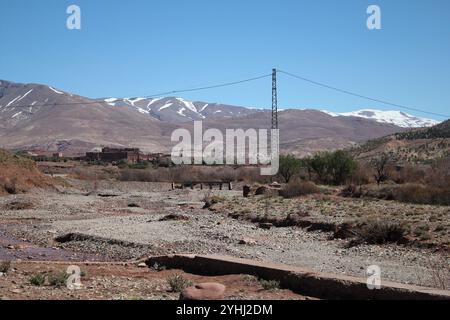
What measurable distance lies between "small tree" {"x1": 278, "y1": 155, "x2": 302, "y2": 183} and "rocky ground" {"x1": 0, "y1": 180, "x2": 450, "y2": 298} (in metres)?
26.2

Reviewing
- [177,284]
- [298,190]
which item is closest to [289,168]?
[298,190]

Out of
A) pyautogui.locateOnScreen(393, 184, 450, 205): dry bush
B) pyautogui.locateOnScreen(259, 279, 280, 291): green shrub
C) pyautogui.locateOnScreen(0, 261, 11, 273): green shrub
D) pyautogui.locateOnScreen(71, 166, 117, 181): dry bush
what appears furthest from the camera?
pyautogui.locateOnScreen(71, 166, 117, 181): dry bush

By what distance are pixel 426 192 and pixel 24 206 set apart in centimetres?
2391

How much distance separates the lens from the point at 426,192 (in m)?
37.3

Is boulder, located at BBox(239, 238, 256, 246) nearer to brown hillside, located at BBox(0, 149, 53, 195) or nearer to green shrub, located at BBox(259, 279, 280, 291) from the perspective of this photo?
green shrub, located at BBox(259, 279, 280, 291)

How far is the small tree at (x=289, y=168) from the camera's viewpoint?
201 feet

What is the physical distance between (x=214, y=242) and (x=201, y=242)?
1.67 ft

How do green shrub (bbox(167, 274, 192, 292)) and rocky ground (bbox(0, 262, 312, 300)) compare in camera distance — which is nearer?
rocky ground (bbox(0, 262, 312, 300))

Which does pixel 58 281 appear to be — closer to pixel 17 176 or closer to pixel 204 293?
pixel 204 293

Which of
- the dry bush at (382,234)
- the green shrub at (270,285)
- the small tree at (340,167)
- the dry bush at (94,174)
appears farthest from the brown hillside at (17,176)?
the green shrub at (270,285)

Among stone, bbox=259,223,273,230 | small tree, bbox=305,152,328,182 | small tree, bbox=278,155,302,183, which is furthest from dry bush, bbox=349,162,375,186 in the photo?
stone, bbox=259,223,273,230

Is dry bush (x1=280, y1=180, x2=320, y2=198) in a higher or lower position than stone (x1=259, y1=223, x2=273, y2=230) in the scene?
higher

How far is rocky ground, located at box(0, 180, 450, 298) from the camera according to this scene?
16.0 meters

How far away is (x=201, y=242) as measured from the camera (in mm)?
20391
